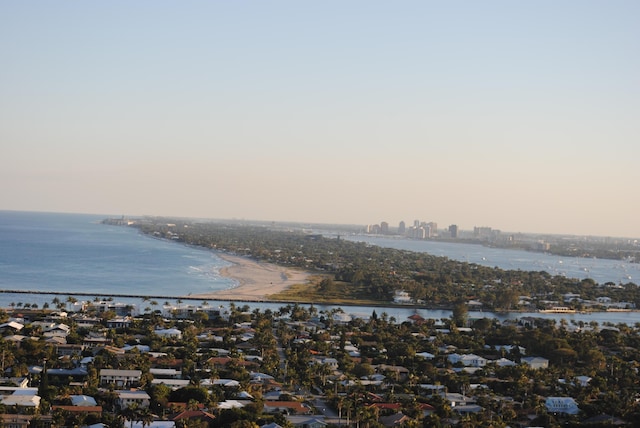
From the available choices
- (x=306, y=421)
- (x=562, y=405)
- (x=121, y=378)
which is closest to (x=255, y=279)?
(x=121, y=378)

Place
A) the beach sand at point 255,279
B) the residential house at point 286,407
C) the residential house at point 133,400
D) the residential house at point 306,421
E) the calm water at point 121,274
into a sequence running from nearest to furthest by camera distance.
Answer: the residential house at point 306,421, the residential house at point 133,400, the residential house at point 286,407, the calm water at point 121,274, the beach sand at point 255,279

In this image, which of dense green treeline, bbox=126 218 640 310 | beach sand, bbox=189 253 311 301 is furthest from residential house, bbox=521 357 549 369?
beach sand, bbox=189 253 311 301

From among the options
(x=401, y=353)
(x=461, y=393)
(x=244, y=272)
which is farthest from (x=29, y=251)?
(x=461, y=393)

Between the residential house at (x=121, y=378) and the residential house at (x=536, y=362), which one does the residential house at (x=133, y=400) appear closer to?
the residential house at (x=121, y=378)

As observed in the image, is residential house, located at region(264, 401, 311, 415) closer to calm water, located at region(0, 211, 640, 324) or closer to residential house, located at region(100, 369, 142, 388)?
residential house, located at region(100, 369, 142, 388)

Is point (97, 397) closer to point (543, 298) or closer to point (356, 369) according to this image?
point (356, 369)

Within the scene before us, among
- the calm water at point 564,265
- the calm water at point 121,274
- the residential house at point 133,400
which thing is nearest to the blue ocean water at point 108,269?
the calm water at point 121,274

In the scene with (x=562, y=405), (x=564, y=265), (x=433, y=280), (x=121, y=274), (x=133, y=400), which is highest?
(x=564, y=265)

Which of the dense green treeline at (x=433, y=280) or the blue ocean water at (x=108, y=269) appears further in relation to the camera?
the dense green treeline at (x=433, y=280)

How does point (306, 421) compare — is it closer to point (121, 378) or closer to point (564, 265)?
point (121, 378)

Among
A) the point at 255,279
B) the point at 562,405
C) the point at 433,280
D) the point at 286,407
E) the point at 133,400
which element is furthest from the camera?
the point at 433,280
